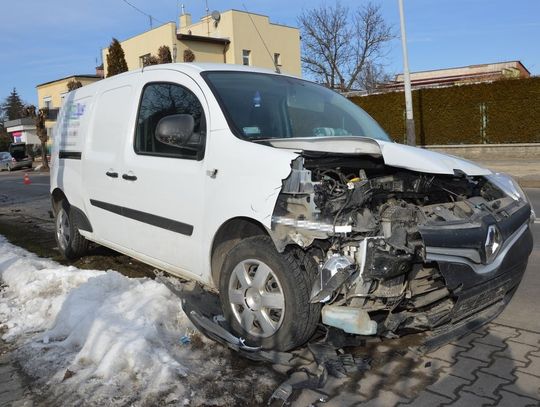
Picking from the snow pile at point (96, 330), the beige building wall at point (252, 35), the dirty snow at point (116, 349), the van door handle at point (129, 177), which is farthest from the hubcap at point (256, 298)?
the beige building wall at point (252, 35)

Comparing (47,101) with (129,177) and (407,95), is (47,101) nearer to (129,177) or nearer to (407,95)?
(407,95)

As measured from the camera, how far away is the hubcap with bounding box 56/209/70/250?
21.2 ft

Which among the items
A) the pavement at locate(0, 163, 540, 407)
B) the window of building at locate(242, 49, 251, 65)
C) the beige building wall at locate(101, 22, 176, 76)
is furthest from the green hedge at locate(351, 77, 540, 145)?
the pavement at locate(0, 163, 540, 407)

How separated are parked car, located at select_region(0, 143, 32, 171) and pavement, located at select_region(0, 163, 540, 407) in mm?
39815

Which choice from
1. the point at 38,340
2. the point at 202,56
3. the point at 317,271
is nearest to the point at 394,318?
the point at 317,271

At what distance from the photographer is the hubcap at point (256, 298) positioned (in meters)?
3.43

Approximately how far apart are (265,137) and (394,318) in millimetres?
1585

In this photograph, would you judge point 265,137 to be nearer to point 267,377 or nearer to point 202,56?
point 267,377

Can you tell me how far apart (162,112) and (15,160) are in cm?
4025

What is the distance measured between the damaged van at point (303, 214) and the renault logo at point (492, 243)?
0.04 ft

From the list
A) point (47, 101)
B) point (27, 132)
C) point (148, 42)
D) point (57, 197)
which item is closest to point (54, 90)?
point (47, 101)

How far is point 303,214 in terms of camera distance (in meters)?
3.24

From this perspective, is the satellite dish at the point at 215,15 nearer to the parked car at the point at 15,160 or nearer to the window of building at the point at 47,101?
the parked car at the point at 15,160

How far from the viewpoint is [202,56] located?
36062mm
